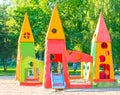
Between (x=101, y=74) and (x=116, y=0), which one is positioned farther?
(x=116, y=0)

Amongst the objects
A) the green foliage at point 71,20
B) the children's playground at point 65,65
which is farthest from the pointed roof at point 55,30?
the green foliage at point 71,20

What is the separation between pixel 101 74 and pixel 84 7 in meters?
18.9

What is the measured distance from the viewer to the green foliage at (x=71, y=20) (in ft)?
129

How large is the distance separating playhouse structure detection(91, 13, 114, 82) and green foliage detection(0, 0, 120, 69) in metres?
11.7

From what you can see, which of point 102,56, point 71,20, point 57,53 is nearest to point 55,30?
point 57,53

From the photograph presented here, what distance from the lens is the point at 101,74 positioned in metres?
27.6

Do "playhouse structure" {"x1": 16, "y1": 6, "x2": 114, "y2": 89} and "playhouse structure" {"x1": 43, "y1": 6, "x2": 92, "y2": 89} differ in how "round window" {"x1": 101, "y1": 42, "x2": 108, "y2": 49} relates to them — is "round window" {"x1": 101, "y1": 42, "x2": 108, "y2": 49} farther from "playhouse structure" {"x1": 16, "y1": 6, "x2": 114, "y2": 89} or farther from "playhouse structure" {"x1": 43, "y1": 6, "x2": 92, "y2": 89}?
"playhouse structure" {"x1": 43, "y1": 6, "x2": 92, "y2": 89}

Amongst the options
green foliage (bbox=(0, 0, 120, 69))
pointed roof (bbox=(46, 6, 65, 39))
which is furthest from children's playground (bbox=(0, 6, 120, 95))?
green foliage (bbox=(0, 0, 120, 69))

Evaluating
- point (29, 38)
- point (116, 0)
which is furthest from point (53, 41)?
point (116, 0)

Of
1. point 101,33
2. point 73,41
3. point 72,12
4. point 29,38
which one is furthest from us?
point 72,12

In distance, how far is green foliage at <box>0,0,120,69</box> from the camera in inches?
1554

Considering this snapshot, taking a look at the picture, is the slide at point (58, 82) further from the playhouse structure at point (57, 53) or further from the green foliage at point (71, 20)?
the green foliage at point (71, 20)

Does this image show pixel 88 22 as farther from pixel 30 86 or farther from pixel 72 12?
pixel 30 86

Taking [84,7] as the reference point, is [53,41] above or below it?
below
